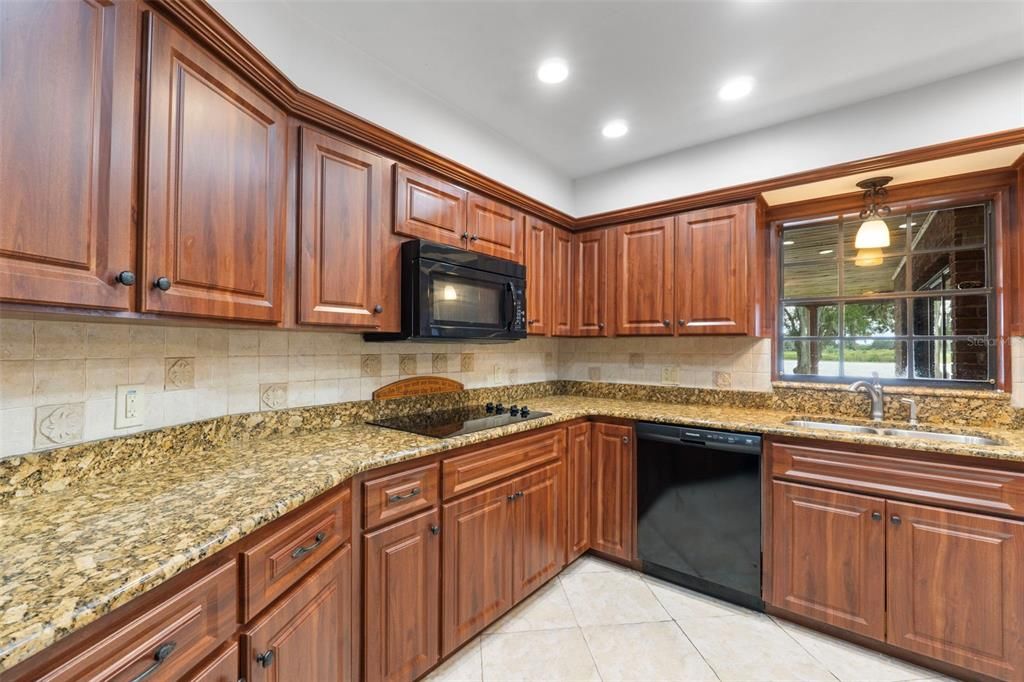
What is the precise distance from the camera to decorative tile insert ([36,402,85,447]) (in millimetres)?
1184

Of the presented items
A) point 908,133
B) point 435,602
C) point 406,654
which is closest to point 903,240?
point 908,133

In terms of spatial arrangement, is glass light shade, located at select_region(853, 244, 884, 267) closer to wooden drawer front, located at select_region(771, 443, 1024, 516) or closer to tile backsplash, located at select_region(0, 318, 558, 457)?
wooden drawer front, located at select_region(771, 443, 1024, 516)

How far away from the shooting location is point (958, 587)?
5.63 feet

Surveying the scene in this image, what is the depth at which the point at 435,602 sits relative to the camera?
169 cm

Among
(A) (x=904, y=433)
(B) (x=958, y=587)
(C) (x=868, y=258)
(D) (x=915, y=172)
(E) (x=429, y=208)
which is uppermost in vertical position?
(D) (x=915, y=172)

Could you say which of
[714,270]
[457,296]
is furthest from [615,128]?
[457,296]

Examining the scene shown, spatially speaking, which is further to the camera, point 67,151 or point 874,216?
point 874,216

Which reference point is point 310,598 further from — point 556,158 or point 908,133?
point 908,133

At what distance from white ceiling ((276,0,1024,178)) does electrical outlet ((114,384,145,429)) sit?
4.74ft

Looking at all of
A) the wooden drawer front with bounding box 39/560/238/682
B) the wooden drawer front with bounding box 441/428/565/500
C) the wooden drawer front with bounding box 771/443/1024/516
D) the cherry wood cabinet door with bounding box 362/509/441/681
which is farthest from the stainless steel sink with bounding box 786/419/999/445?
the wooden drawer front with bounding box 39/560/238/682

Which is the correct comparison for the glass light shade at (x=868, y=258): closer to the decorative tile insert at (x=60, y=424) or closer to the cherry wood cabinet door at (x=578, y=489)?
the cherry wood cabinet door at (x=578, y=489)

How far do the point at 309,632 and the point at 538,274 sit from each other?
6.99ft

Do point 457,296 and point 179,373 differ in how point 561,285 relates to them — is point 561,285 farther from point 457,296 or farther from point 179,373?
point 179,373

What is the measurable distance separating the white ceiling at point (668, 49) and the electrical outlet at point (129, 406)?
1.45 metres
